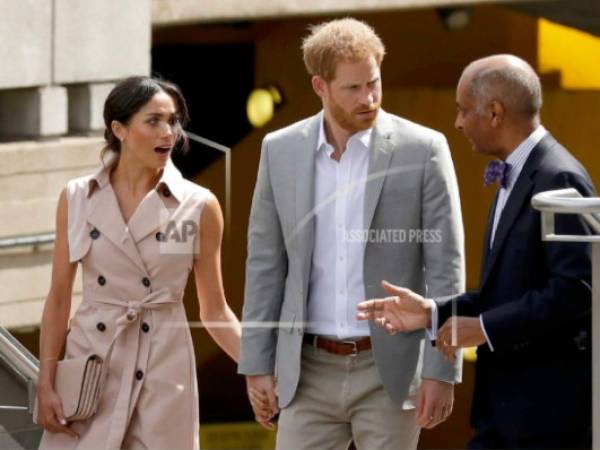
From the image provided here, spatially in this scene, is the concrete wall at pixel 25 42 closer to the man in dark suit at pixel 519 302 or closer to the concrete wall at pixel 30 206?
the concrete wall at pixel 30 206

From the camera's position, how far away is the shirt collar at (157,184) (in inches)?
234

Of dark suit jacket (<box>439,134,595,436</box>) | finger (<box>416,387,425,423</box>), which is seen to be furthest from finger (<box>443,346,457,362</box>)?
finger (<box>416,387,425,423</box>)

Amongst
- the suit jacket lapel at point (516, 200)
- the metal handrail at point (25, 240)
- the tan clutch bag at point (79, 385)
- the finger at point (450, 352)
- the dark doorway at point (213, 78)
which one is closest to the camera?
the suit jacket lapel at point (516, 200)

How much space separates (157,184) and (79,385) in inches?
28.4

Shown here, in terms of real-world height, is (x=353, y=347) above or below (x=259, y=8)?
below

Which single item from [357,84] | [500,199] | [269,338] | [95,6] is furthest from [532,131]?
[95,6]

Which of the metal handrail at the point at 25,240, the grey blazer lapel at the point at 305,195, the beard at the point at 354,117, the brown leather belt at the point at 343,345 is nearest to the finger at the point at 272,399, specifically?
the brown leather belt at the point at 343,345

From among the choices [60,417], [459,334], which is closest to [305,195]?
[459,334]

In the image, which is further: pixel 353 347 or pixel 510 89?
pixel 353 347

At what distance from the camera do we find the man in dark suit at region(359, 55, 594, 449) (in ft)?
16.2

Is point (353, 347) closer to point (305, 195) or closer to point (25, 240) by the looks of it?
point (305, 195)

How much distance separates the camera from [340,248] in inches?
223

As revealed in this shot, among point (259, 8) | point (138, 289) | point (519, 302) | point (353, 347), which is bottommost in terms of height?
point (353, 347)

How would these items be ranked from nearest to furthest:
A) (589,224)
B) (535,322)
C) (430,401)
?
1. (589,224)
2. (535,322)
3. (430,401)
